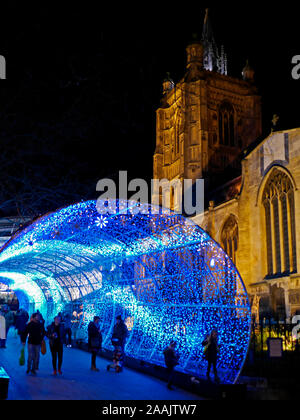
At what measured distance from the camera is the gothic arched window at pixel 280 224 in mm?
24656

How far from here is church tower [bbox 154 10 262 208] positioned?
47.0m

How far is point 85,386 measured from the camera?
1001 centimetres

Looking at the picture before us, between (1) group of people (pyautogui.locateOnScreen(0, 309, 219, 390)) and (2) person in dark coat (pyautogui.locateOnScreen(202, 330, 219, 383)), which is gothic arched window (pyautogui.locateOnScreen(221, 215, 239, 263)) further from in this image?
(2) person in dark coat (pyautogui.locateOnScreen(202, 330, 219, 383))

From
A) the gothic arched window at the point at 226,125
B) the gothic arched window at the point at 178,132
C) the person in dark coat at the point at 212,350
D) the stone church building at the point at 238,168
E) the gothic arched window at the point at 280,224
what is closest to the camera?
the person in dark coat at the point at 212,350

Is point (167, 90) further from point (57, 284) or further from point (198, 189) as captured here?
point (57, 284)

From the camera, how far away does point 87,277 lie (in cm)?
2012

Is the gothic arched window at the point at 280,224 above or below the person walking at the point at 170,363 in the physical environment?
above

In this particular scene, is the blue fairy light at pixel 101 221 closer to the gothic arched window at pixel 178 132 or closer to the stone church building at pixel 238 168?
the stone church building at pixel 238 168

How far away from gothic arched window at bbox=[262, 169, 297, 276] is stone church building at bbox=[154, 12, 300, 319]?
0.05 meters

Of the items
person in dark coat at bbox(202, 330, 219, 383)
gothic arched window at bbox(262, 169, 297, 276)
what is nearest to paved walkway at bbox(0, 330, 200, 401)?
person in dark coat at bbox(202, 330, 219, 383)

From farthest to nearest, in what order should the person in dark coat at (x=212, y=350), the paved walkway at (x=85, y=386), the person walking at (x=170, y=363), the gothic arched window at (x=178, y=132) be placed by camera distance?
1. the gothic arched window at (x=178, y=132)
2. the person in dark coat at (x=212, y=350)
3. the person walking at (x=170, y=363)
4. the paved walkway at (x=85, y=386)

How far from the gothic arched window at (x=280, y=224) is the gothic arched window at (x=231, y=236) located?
242 inches

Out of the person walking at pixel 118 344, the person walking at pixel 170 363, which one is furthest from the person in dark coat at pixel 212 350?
the person walking at pixel 118 344
